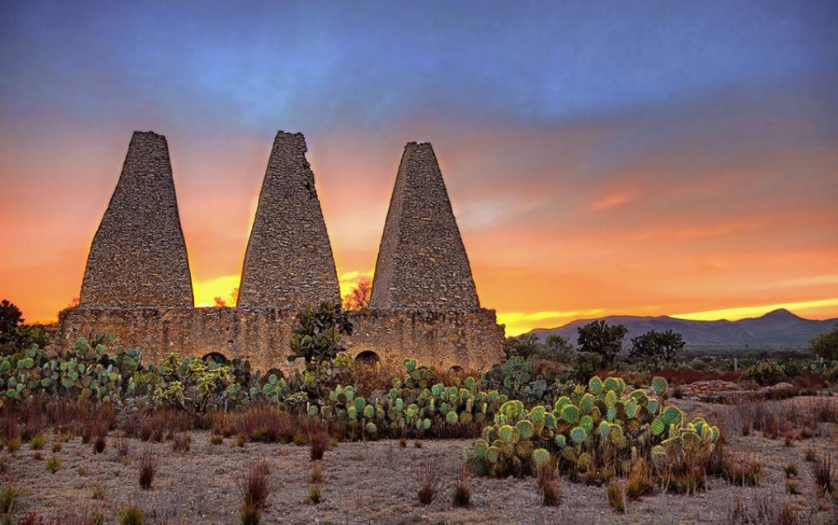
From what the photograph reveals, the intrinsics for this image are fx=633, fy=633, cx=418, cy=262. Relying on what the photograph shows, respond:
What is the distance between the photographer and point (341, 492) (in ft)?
22.3

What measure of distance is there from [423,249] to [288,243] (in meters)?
5.17

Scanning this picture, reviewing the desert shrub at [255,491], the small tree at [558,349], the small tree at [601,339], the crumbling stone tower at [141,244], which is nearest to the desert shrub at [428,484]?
the desert shrub at [255,491]

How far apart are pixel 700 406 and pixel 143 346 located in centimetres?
1547

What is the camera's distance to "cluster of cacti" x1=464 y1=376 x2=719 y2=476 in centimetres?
745

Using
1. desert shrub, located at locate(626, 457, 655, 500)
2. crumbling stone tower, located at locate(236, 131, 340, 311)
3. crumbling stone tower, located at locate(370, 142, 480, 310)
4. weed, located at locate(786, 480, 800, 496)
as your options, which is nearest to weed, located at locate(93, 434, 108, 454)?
desert shrub, located at locate(626, 457, 655, 500)

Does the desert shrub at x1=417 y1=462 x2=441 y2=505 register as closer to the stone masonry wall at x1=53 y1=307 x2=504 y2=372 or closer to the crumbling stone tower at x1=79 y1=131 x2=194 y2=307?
the stone masonry wall at x1=53 y1=307 x2=504 y2=372

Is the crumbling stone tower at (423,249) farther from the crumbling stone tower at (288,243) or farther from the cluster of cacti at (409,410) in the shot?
the cluster of cacti at (409,410)

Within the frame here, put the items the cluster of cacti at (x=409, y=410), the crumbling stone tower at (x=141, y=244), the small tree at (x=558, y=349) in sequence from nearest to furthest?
the cluster of cacti at (x=409, y=410)
the crumbling stone tower at (x=141, y=244)
the small tree at (x=558, y=349)

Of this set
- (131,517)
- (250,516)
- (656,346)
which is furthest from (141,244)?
(656,346)

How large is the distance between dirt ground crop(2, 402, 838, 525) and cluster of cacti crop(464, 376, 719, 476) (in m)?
0.34

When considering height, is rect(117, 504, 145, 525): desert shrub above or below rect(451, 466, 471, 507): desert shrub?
above

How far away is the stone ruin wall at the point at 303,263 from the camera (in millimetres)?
20594

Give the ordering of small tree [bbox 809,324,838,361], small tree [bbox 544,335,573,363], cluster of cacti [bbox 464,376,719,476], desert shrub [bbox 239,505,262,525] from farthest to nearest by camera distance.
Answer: small tree [bbox 544,335,573,363] → small tree [bbox 809,324,838,361] → cluster of cacti [bbox 464,376,719,476] → desert shrub [bbox 239,505,262,525]

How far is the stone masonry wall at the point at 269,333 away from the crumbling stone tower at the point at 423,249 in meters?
2.98
